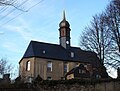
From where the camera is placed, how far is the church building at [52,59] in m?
57.7

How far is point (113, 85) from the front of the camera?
2506cm

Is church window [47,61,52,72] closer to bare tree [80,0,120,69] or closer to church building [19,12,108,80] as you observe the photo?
church building [19,12,108,80]

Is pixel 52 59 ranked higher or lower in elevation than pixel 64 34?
lower

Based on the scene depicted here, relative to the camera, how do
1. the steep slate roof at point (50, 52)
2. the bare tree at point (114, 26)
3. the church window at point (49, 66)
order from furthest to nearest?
1. the church window at point (49, 66)
2. the steep slate roof at point (50, 52)
3. the bare tree at point (114, 26)

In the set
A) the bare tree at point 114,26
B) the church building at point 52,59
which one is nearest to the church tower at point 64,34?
the church building at point 52,59

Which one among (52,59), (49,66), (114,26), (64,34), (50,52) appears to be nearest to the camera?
(114,26)

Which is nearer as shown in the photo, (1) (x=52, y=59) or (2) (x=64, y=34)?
(1) (x=52, y=59)

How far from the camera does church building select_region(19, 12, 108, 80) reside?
5772 cm

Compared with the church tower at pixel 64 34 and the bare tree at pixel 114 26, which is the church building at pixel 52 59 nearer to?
the church tower at pixel 64 34

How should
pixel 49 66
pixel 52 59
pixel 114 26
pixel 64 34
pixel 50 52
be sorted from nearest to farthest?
pixel 114 26
pixel 49 66
pixel 52 59
pixel 50 52
pixel 64 34

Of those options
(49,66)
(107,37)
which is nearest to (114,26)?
(107,37)

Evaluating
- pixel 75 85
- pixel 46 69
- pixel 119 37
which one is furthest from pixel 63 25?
pixel 75 85

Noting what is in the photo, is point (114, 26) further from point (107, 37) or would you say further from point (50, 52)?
point (50, 52)

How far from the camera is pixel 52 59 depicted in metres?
60.4
